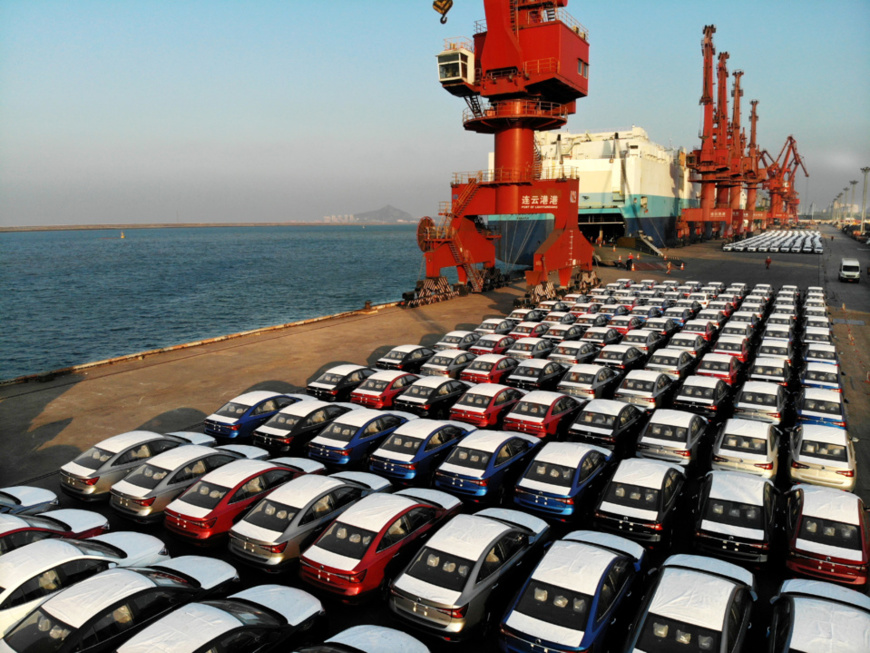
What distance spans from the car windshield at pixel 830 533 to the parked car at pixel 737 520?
1.55 feet

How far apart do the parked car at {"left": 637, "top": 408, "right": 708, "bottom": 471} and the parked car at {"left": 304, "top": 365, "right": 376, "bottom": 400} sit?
8.39 meters

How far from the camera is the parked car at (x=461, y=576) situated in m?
7.23

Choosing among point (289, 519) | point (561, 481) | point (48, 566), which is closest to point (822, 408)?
point (561, 481)

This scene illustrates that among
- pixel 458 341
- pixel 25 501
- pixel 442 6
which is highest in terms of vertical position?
pixel 442 6

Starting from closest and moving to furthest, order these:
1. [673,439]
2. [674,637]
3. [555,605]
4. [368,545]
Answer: [674,637] → [555,605] → [368,545] → [673,439]

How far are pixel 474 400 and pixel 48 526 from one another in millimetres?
9467

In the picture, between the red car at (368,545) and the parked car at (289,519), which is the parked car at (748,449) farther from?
the parked car at (289,519)

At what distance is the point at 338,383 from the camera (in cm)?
1720

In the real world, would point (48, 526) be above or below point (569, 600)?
below

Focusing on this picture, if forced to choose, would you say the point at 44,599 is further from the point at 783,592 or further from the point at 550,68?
the point at 550,68

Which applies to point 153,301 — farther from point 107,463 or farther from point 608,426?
point 608,426

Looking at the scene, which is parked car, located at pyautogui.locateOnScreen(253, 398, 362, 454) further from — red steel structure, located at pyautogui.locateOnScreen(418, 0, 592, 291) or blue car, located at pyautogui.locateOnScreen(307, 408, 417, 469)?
red steel structure, located at pyautogui.locateOnScreen(418, 0, 592, 291)

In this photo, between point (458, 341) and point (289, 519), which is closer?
point (289, 519)

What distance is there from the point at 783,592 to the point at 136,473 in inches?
442
